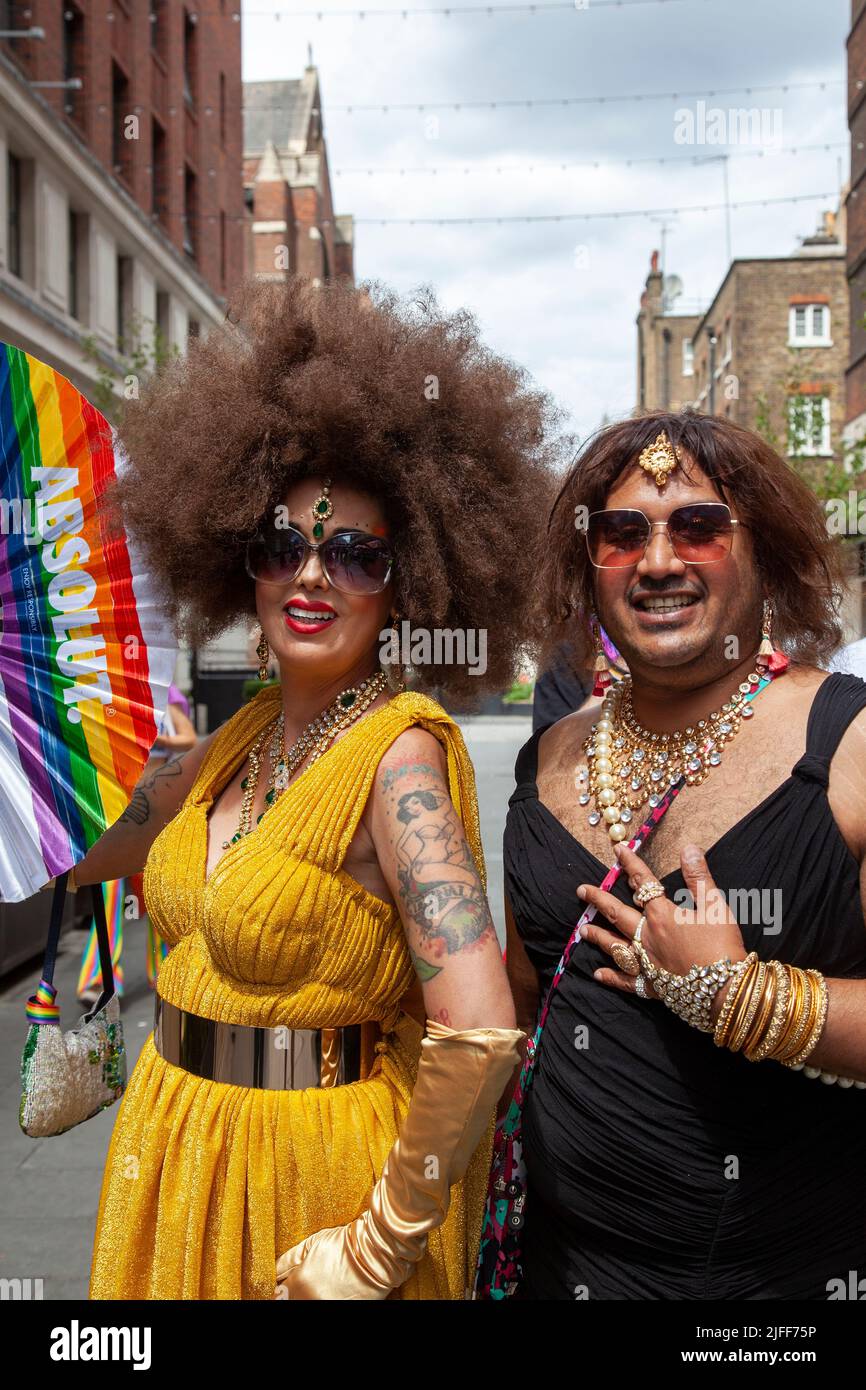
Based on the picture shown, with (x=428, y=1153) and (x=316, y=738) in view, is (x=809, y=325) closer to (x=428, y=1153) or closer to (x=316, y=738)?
(x=316, y=738)

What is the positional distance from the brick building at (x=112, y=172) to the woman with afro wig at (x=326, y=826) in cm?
970

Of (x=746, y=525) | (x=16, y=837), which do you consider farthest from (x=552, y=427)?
(x=16, y=837)

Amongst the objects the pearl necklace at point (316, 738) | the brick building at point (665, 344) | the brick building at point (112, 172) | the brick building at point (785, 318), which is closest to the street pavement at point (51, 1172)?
the pearl necklace at point (316, 738)

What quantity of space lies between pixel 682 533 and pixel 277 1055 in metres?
1.07

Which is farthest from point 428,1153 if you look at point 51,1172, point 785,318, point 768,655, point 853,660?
point 785,318

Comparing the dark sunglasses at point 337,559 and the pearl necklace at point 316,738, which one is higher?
the dark sunglasses at point 337,559

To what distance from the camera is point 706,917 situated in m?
1.61

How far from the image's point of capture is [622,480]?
1.93 meters

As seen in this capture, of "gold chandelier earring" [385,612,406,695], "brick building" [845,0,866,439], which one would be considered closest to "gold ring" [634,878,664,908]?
"gold chandelier earring" [385,612,406,695]

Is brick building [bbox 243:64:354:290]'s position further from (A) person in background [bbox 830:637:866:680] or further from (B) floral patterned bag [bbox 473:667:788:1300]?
(B) floral patterned bag [bbox 473:667:788:1300]

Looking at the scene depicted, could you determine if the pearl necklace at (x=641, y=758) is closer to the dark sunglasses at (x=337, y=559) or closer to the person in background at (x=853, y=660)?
the dark sunglasses at (x=337, y=559)

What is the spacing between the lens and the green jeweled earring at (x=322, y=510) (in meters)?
2.01

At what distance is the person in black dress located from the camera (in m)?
1.63
